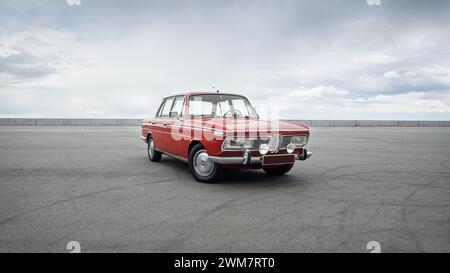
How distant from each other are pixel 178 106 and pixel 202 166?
6.03ft

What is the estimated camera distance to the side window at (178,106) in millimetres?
6909

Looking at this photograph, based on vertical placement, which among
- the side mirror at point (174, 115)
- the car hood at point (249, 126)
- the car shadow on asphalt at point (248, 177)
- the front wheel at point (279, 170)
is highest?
the side mirror at point (174, 115)

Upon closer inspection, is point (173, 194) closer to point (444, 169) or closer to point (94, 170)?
point (94, 170)

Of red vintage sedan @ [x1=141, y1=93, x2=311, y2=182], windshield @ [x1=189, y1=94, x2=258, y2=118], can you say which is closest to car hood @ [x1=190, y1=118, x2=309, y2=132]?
red vintage sedan @ [x1=141, y1=93, x2=311, y2=182]

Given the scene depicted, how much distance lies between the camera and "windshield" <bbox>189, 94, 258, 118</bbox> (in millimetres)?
6727

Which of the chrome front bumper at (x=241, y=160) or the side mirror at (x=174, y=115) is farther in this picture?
the side mirror at (x=174, y=115)

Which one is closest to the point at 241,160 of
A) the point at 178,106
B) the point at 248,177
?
the point at 248,177

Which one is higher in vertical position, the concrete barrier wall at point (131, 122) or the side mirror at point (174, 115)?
the side mirror at point (174, 115)

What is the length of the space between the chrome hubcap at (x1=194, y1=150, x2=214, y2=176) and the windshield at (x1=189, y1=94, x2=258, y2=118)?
1073 mm

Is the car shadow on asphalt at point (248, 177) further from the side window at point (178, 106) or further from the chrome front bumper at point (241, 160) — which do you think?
the side window at point (178, 106)

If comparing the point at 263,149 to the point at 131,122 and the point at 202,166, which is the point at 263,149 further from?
the point at 131,122

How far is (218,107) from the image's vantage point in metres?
Result: 6.86

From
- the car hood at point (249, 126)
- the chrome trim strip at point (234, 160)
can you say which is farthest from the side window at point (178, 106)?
the chrome trim strip at point (234, 160)

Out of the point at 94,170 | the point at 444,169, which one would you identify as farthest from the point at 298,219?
the point at 444,169
